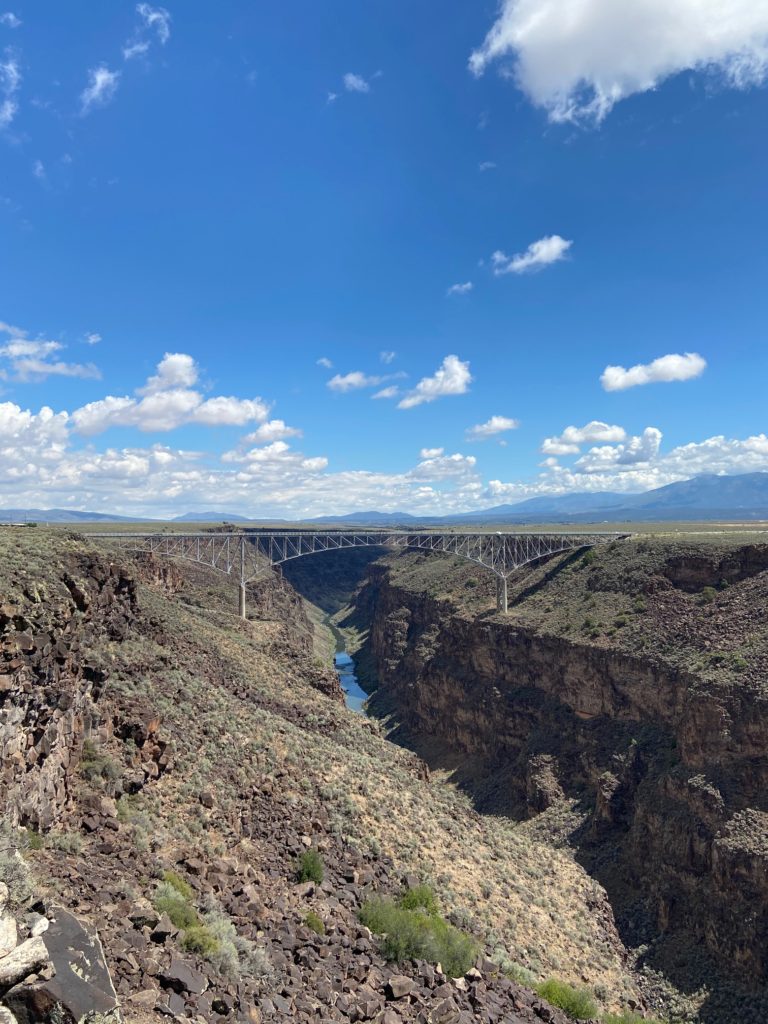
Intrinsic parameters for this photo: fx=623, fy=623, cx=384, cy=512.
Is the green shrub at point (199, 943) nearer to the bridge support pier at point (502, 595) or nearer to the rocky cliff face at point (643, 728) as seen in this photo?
the rocky cliff face at point (643, 728)

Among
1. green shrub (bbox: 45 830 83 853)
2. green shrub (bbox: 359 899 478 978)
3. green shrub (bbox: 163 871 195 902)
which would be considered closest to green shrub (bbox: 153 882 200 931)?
green shrub (bbox: 163 871 195 902)

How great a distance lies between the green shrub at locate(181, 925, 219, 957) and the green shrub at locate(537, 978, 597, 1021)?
399 inches

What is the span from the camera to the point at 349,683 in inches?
3273

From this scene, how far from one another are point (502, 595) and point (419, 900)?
1804 inches

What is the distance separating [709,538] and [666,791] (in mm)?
28760

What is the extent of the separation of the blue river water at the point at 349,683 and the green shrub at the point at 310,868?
50.7 metres

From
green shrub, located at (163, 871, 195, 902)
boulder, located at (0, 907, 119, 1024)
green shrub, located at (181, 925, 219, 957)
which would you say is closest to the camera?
boulder, located at (0, 907, 119, 1024)

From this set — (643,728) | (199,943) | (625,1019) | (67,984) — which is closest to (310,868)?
(199,943)

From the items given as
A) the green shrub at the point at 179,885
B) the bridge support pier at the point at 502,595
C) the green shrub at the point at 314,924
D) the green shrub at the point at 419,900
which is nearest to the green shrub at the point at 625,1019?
the green shrub at the point at 419,900

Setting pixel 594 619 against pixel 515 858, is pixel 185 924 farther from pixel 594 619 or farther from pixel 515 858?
pixel 594 619

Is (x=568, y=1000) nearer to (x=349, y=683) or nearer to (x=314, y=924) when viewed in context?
(x=314, y=924)

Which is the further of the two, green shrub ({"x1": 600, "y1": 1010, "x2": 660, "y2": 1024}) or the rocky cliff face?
the rocky cliff face

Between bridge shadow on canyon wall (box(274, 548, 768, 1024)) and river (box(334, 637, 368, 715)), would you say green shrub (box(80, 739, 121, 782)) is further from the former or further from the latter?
river (box(334, 637, 368, 715))

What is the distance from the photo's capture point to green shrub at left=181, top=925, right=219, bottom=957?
9984 mm
